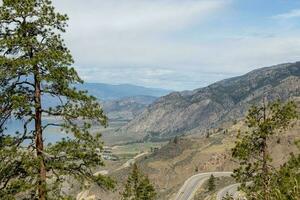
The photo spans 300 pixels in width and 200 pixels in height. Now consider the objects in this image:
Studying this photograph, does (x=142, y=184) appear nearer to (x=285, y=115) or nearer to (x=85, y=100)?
(x=285, y=115)

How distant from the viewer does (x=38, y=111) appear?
20.4m

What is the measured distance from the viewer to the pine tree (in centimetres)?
1947

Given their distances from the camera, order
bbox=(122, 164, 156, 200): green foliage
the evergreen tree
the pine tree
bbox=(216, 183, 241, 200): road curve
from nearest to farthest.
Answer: the pine tree
the evergreen tree
bbox=(122, 164, 156, 200): green foliage
bbox=(216, 183, 241, 200): road curve

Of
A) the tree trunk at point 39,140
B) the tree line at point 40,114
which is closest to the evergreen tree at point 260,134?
the tree line at point 40,114

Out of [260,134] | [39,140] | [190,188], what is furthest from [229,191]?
[39,140]

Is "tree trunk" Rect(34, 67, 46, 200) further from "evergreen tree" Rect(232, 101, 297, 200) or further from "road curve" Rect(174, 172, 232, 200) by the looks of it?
"road curve" Rect(174, 172, 232, 200)

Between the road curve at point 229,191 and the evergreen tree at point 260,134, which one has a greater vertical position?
the evergreen tree at point 260,134

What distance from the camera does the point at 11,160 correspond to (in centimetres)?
1992

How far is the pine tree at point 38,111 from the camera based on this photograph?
19469mm

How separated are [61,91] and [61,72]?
1.00 metres

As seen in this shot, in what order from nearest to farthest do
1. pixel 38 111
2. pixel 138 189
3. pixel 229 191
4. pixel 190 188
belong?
pixel 38 111
pixel 138 189
pixel 229 191
pixel 190 188

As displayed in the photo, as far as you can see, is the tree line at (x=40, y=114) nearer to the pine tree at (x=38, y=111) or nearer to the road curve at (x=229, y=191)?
the pine tree at (x=38, y=111)

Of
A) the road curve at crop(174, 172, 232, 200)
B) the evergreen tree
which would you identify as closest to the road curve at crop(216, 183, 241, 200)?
the road curve at crop(174, 172, 232, 200)

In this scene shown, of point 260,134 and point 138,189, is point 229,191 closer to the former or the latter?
point 138,189
